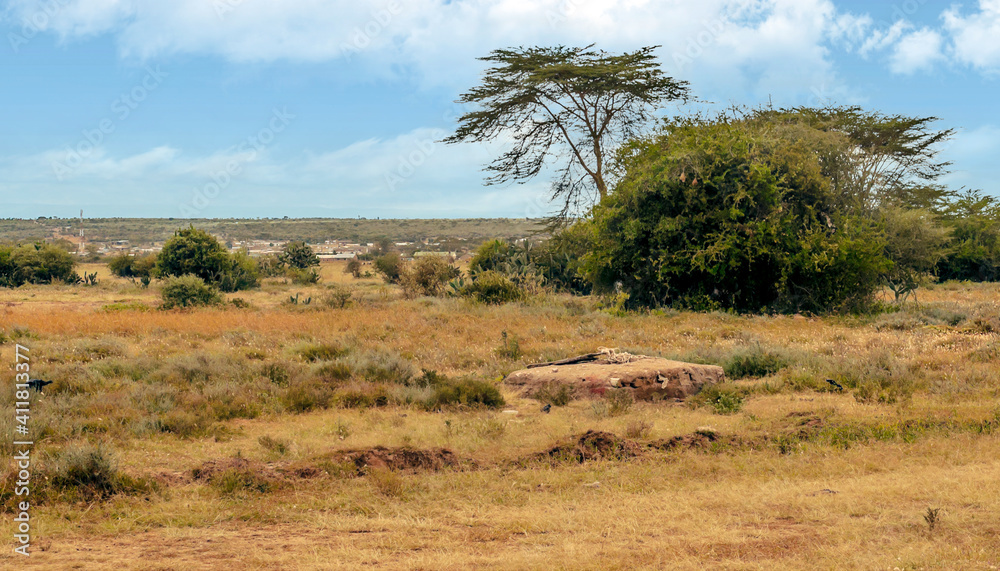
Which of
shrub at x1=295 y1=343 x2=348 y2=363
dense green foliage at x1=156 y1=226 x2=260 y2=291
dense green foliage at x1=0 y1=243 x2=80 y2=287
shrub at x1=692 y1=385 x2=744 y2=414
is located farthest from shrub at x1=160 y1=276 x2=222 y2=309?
shrub at x1=692 y1=385 x2=744 y2=414

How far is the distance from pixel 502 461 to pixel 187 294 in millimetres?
21758

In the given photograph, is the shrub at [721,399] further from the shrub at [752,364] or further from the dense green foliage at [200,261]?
the dense green foliage at [200,261]

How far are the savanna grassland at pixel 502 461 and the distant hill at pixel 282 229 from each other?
286 ft

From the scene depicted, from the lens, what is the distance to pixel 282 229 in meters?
120

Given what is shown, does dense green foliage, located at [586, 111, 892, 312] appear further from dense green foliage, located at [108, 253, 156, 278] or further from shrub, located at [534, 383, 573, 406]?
dense green foliage, located at [108, 253, 156, 278]

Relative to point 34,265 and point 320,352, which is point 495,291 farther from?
point 34,265

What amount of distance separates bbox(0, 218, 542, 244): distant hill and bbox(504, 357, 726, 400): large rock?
88.0 meters

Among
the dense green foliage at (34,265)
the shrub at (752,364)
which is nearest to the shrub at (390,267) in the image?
the dense green foliage at (34,265)

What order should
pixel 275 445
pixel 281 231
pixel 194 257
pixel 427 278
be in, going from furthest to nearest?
pixel 281 231
pixel 194 257
pixel 427 278
pixel 275 445

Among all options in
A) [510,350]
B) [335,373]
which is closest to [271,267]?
[510,350]

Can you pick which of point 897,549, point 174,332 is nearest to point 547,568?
point 897,549

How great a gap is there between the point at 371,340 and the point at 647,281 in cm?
935

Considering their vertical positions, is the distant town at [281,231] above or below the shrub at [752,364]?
above

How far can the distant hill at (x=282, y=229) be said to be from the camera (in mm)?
107062
